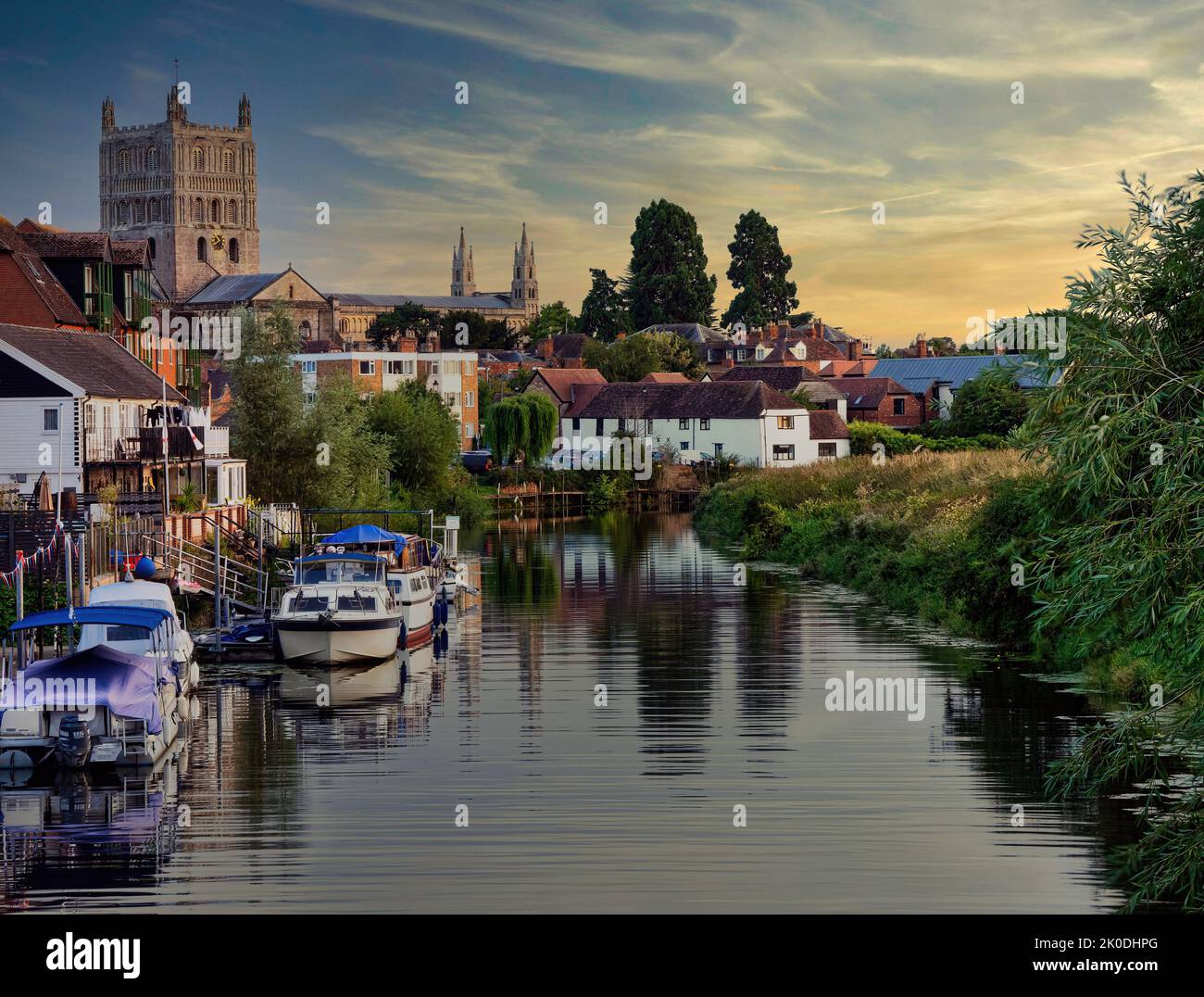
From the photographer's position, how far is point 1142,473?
1989 centimetres


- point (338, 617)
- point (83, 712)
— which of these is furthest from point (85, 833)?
point (338, 617)

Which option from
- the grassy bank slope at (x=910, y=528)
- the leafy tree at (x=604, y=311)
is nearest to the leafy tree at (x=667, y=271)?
the leafy tree at (x=604, y=311)

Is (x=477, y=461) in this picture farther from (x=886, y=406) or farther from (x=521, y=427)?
(x=886, y=406)

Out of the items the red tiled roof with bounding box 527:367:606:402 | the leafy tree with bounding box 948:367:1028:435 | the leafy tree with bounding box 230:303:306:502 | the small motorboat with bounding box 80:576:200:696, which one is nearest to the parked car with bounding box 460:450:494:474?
the red tiled roof with bounding box 527:367:606:402

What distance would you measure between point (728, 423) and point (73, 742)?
10148 cm

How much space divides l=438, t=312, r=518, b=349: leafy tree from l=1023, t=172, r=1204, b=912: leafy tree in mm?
151516

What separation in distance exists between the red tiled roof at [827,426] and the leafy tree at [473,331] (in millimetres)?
54851

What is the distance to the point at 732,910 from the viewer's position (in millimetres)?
20484

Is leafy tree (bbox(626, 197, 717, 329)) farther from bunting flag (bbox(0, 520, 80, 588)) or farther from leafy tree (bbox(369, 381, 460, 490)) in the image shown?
bunting flag (bbox(0, 520, 80, 588))

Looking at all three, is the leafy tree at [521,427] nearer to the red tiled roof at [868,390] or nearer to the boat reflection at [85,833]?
the red tiled roof at [868,390]

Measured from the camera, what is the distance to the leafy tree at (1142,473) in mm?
19094

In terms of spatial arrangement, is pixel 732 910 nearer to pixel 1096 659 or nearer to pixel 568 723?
pixel 568 723
